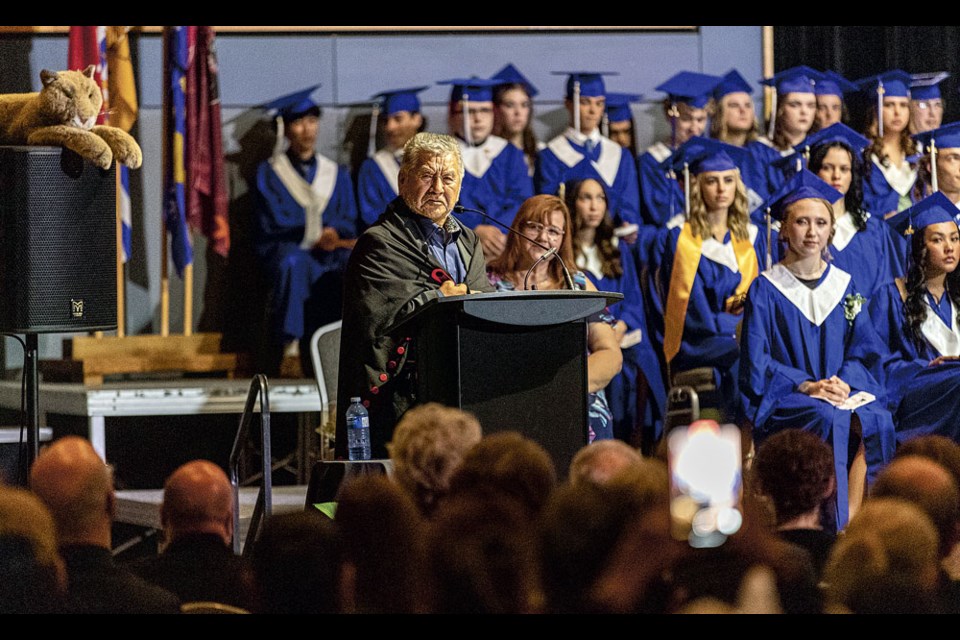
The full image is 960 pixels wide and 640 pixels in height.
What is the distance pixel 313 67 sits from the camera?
7785mm

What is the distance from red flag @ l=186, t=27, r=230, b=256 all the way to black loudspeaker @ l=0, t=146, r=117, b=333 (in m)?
2.74

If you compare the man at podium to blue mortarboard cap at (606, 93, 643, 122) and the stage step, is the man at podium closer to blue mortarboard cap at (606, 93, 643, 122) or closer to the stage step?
the stage step

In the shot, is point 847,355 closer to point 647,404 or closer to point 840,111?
point 647,404

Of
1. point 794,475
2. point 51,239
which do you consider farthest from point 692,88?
point 794,475

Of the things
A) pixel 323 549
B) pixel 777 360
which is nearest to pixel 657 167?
pixel 777 360

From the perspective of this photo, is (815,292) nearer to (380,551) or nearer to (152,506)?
(152,506)

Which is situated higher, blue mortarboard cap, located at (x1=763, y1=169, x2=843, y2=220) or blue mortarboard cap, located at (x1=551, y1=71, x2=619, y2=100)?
blue mortarboard cap, located at (x1=551, y1=71, x2=619, y2=100)

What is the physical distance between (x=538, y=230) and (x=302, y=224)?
2412 mm

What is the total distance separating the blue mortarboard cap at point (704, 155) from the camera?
6.51 m

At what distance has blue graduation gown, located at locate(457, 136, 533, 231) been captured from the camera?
692cm

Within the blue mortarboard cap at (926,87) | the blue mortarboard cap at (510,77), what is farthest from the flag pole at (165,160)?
the blue mortarboard cap at (926,87)

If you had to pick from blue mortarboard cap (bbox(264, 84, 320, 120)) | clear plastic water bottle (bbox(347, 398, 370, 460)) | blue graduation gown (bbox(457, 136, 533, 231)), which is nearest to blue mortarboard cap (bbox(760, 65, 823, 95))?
blue graduation gown (bbox(457, 136, 533, 231))

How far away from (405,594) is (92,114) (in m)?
2.17

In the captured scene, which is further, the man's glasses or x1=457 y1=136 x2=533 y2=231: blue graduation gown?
x1=457 y1=136 x2=533 y2=231: blue graduation gown
